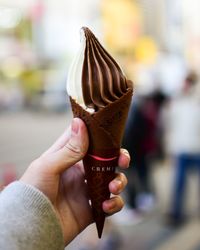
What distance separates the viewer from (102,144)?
1.24 m

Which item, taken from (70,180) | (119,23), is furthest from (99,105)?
(119,23)

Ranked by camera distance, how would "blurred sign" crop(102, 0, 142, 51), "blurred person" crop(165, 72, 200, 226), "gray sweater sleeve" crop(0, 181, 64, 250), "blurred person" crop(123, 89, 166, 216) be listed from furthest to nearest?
"blurred sign" crop(102, 0, 142, 51) → "blurred person" crop(123, 89, 166, 216) → "blurred person" crop(165, 72, 200, 226) → "gray sweater sleeve" crop(0, 181, 64, 250)

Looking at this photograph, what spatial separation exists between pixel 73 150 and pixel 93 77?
7.9 inches

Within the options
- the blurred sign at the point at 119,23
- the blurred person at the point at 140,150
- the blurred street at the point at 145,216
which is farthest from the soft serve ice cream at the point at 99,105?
the blurred sign at the point at 119,23

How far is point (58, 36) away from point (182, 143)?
14649 millimetres

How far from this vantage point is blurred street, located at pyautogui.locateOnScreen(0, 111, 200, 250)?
4523mm

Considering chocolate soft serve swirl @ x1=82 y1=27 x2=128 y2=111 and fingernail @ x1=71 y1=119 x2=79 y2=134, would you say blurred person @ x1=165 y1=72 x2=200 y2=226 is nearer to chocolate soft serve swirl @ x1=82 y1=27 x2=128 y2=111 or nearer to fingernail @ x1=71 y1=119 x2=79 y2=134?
chocolate soft serve swirl @ x1=82 y1=27 x2=128 y2=111

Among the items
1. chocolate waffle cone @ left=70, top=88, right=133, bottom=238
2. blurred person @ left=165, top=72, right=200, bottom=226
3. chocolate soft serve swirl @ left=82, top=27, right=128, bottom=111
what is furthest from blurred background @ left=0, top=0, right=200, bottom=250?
chocolate waffle cone @ left=70, top=88, right=133, bottom=238

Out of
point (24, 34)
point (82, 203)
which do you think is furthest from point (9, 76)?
point (82, 203)

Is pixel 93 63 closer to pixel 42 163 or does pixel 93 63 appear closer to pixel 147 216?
pixel 42 163

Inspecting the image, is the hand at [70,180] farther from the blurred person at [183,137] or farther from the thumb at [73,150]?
the blurred person at [183,137]

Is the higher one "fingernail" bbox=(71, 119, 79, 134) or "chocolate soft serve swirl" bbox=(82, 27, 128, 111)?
"chocolate soft serve swirl" bbox=(82, 27, 128, 111)

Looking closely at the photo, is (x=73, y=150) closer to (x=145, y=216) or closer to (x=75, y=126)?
(x=75, y=126)

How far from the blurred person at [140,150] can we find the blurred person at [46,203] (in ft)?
12.4
